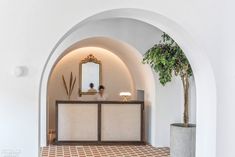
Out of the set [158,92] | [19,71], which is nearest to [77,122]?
[158,92]

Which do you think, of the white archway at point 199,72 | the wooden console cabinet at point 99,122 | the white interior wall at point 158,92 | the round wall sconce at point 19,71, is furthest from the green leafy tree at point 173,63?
the round wall sconce at point 19,71

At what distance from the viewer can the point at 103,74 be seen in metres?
11.0

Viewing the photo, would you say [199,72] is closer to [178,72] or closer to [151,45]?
[178,72]

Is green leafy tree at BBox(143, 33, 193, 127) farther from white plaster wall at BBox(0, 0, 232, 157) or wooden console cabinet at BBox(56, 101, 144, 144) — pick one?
white plaster wall at BBox(0, 0, 232, 157)

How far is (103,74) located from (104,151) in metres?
3.76

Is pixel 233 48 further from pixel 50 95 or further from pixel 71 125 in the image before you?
pixel 50 95

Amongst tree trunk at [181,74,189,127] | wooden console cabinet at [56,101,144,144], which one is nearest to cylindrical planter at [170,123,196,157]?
tree trunk at [181,74,189,127]

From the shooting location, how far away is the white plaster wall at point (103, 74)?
420 inches

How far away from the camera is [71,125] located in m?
8.50

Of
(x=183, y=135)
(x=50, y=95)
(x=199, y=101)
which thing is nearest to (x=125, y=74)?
(x=50, y=95)


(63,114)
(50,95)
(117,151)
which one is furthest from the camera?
(50,95)

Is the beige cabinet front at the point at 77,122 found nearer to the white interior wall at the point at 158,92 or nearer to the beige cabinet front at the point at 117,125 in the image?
the beige cabinet front at the point at 117,125

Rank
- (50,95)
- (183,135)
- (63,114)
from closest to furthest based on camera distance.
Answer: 1. (183,135)
2. (63,114)
3. (50,95)

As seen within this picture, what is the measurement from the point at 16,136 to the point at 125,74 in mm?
6878
